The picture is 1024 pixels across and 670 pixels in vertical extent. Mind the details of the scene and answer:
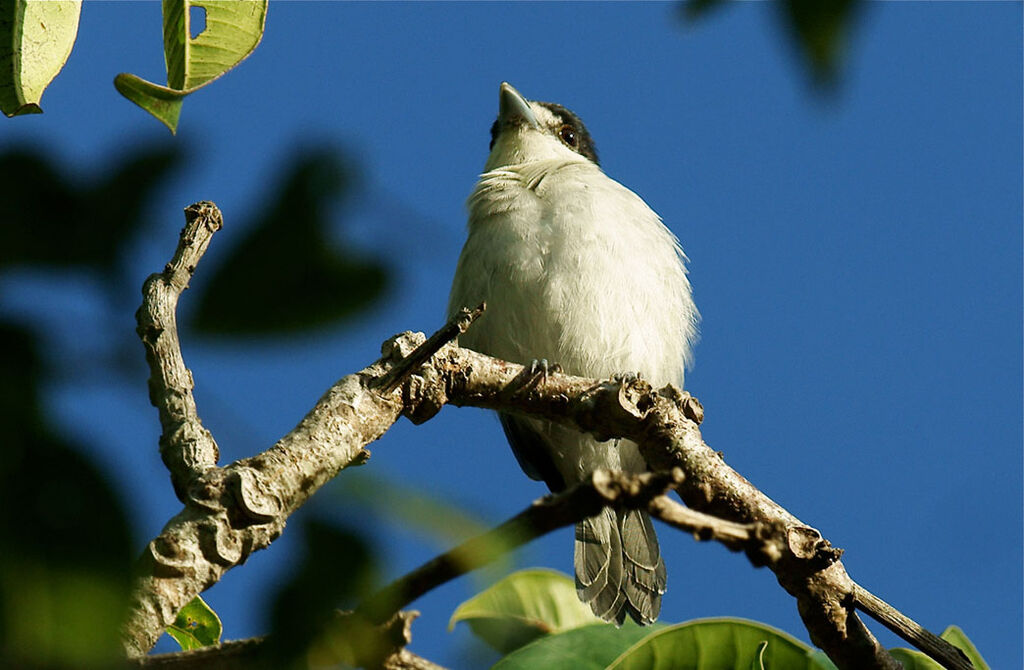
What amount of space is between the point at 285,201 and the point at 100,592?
293mm

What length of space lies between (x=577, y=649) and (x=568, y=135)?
4016 millimetres

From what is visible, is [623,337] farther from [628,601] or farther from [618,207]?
[628,601]

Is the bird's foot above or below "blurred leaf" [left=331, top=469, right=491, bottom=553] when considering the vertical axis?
above

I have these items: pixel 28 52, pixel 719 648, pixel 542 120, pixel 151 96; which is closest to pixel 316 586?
pixel 151 96

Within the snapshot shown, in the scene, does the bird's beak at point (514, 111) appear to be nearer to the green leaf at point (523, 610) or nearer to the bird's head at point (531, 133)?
the bird's head at point (531, 133)

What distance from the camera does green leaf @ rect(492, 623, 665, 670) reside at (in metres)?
1.97

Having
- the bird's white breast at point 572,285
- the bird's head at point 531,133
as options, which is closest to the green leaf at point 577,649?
the bird's white breast at point 572,285

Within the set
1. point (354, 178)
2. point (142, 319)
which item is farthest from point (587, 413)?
point (354, 178)

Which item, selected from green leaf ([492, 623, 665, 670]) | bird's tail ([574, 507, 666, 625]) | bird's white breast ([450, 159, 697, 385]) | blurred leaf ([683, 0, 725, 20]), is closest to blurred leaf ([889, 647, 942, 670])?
green leaf ([492, 623, 665, 670])

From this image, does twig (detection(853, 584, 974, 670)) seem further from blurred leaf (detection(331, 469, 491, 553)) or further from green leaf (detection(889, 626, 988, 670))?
blurred leaf (detection(331, 469, 491, 553))

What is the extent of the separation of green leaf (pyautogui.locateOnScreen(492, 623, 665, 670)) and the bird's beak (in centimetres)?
365

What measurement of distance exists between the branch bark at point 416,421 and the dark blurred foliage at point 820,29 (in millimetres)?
436

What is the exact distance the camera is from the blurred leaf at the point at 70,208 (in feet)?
2.48

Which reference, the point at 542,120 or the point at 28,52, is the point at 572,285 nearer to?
the point at 542,120
